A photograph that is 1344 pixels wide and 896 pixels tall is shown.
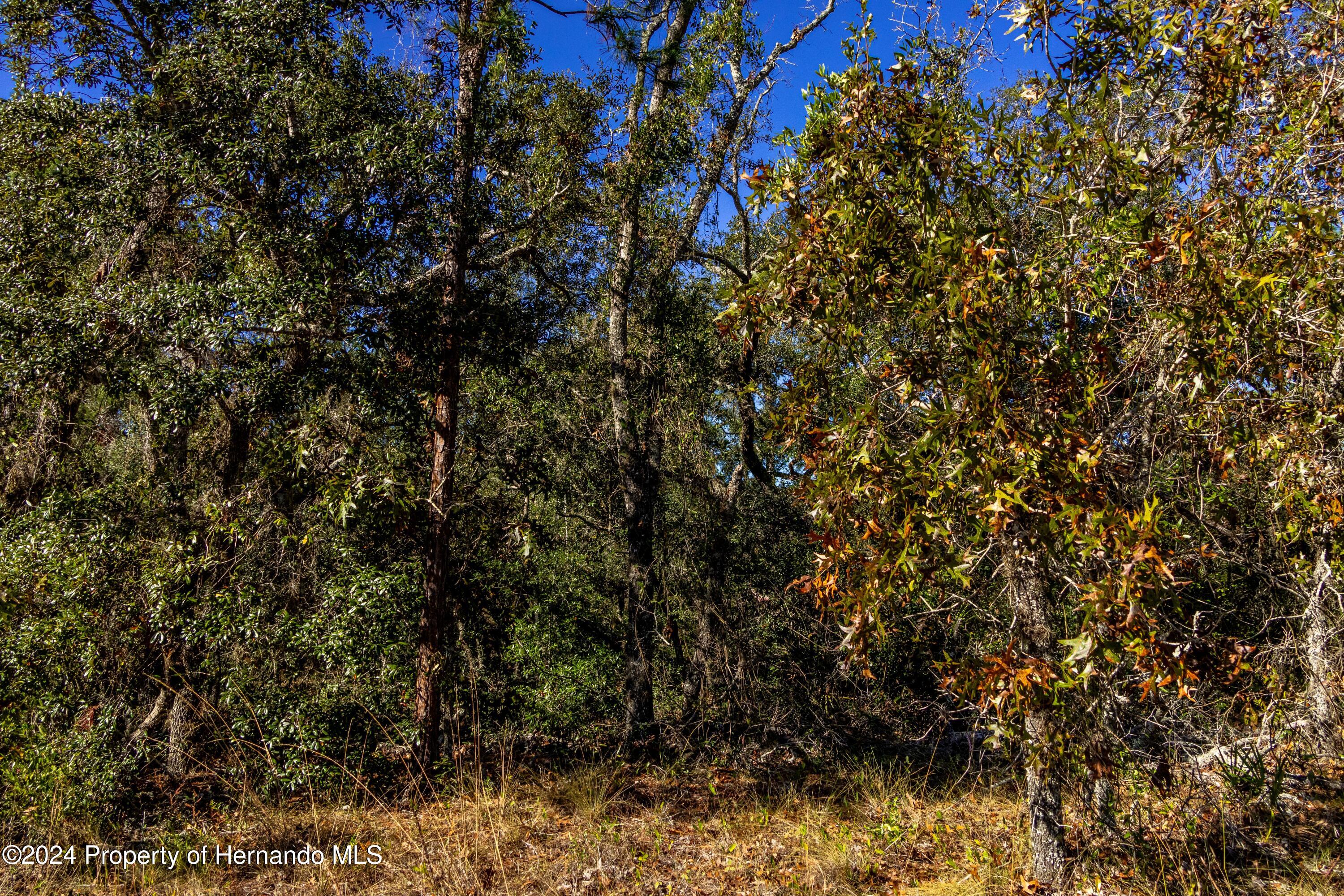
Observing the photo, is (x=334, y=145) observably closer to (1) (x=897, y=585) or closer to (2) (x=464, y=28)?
(2) (x=464, y=28)

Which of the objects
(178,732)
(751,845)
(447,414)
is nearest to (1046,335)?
(751,845)

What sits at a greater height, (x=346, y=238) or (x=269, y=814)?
(x=346, y=238)

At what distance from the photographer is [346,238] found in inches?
255

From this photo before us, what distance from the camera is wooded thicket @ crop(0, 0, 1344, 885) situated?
3.56 meters

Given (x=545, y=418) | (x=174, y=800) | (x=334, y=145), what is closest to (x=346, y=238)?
(x=334, y=145)

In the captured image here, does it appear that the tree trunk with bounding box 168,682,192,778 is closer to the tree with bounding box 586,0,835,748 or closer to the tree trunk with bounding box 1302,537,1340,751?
the tree with bounding box 586,0,835,748

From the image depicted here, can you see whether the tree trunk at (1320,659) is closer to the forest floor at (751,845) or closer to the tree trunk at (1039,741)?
the forest floor at (751,845)

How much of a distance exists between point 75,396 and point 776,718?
8195 mm

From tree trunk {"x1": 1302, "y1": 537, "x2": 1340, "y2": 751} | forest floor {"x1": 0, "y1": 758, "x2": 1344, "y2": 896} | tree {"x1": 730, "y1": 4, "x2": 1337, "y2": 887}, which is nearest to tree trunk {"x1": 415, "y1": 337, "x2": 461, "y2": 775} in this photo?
forest floor {"x1": 0, "y1": 758, "x2": 1344, "y2": 896}

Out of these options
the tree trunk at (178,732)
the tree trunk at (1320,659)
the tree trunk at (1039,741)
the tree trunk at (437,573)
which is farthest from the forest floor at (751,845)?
the tree trunk at (178,732)

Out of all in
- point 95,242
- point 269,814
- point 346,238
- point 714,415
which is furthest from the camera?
point 714,415

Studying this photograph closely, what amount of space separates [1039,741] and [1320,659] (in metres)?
2.98

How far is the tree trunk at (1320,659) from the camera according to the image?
4.96m

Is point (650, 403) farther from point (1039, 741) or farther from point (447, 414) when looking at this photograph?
point (1039, 741)
